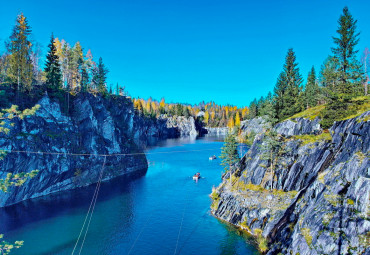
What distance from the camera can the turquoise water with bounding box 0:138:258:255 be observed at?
31.2 metres

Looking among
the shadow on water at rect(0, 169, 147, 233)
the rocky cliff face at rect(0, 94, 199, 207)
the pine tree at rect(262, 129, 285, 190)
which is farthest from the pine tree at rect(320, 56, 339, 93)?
the rocky cliff face at rect(0, 94, 199, 207)

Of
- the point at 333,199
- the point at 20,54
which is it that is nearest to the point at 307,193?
the point at 333,199

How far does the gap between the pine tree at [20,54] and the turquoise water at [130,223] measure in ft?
77.1

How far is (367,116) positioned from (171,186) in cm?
4015

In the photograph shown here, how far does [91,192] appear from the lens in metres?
52.7

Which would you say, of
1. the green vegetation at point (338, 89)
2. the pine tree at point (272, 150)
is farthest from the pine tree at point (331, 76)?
the pine tree at point (272, 150)

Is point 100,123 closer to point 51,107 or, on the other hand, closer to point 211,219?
point 51,107

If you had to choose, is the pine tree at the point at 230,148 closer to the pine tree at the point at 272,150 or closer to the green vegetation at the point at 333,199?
the pine tree at the point at 272,150

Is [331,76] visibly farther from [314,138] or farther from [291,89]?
[314,138]

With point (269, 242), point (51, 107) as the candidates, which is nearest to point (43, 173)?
point (51, 107)

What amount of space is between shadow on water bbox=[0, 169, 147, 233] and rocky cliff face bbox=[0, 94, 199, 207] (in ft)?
7.04

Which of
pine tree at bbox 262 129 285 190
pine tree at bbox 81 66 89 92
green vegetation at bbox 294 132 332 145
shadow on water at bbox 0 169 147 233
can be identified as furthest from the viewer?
pine tree at bbox 81 66 89 92

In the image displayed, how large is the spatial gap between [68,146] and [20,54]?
2039 cm

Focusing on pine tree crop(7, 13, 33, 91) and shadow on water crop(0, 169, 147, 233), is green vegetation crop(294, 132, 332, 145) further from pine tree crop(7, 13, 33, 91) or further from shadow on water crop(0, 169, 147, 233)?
pine tree crop(7, 13, 33, 91)
